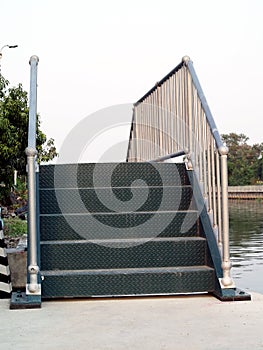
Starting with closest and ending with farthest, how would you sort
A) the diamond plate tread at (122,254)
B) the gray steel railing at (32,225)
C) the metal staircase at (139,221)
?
the gray steel railing at (32,225), the metal staircase at (139,221), the diamond plate tread at (122,254)

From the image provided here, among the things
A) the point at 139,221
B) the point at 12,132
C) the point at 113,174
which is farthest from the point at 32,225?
the point at 12,132

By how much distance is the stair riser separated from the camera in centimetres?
461

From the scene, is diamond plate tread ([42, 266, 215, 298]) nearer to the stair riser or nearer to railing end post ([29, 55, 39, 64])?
the stair riser

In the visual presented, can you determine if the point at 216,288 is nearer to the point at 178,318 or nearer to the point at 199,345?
the point at 178,318

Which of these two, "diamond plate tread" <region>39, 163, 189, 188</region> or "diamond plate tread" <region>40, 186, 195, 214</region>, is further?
"diamond plate tread" <region>39, 163, 189, 188</region>

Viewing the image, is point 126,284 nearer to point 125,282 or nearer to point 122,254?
point 125,282

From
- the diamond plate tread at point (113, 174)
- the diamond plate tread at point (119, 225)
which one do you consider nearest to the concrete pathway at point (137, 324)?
the diamond plate tread at point (119, 225)

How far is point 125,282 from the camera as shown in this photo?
183 inches

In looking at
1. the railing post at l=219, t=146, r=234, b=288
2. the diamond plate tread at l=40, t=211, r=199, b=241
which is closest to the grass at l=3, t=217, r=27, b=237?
the diamond plate tread at l=40, t=211, r=199, b=241

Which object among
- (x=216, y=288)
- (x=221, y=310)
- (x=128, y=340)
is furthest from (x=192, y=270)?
(x=128, y=340)

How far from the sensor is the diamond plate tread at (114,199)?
A: 541cm

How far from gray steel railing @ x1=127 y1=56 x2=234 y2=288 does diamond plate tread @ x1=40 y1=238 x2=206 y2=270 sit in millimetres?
314

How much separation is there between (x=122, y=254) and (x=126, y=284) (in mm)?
315

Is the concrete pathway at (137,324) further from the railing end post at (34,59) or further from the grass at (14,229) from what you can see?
the grass at (14,229)
